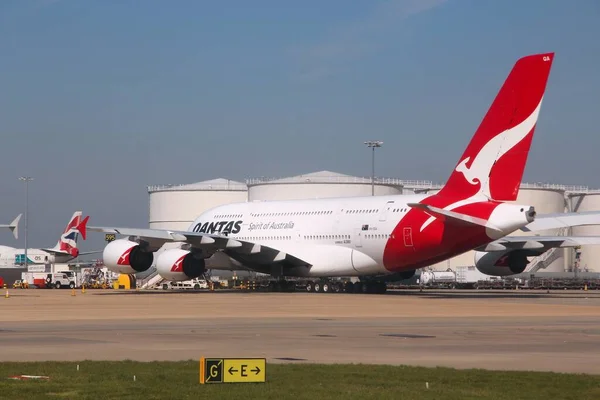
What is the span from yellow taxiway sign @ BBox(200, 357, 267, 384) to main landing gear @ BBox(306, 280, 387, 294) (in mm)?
43615

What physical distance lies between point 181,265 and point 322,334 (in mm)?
33493

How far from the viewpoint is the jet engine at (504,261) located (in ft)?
178

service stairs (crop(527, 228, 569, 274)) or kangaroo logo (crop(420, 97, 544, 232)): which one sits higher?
kangaroo logo (crop(420, 97, 544, 232))

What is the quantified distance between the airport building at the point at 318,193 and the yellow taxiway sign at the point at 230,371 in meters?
75.4

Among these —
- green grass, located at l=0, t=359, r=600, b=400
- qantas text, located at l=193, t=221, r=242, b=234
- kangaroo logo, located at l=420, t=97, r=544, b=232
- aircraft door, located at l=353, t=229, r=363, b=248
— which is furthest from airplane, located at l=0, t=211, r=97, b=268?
green grass, located at l=0, t=359, r=600, b=400

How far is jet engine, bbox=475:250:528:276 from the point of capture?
54.3 meters

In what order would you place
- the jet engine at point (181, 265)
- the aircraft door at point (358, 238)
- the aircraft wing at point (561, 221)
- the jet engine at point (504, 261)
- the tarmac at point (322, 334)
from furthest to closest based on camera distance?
the jet engine at point (181, 265)
the jet engine at point (504, 261)
the aircraft door at point (358, 238)
the aircraft wing at point (561, 221)
the tarmac at point (322, 334)

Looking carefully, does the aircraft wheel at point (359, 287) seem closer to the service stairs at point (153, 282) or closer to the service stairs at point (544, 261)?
the service stairs at point (153, 282)

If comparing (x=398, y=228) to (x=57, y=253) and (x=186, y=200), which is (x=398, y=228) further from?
(x=57, y=253)

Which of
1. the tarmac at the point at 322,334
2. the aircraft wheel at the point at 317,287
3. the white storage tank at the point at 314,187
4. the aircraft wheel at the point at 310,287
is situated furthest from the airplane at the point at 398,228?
the white storage tank at the point at 314,187

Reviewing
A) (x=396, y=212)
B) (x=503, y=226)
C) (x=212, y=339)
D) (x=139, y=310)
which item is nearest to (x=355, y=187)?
(x=396, y=212)

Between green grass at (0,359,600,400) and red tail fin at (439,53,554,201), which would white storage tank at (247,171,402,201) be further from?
green grass at (0,359,600,400)

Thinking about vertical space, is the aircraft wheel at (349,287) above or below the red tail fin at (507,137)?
below

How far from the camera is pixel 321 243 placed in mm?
55562
